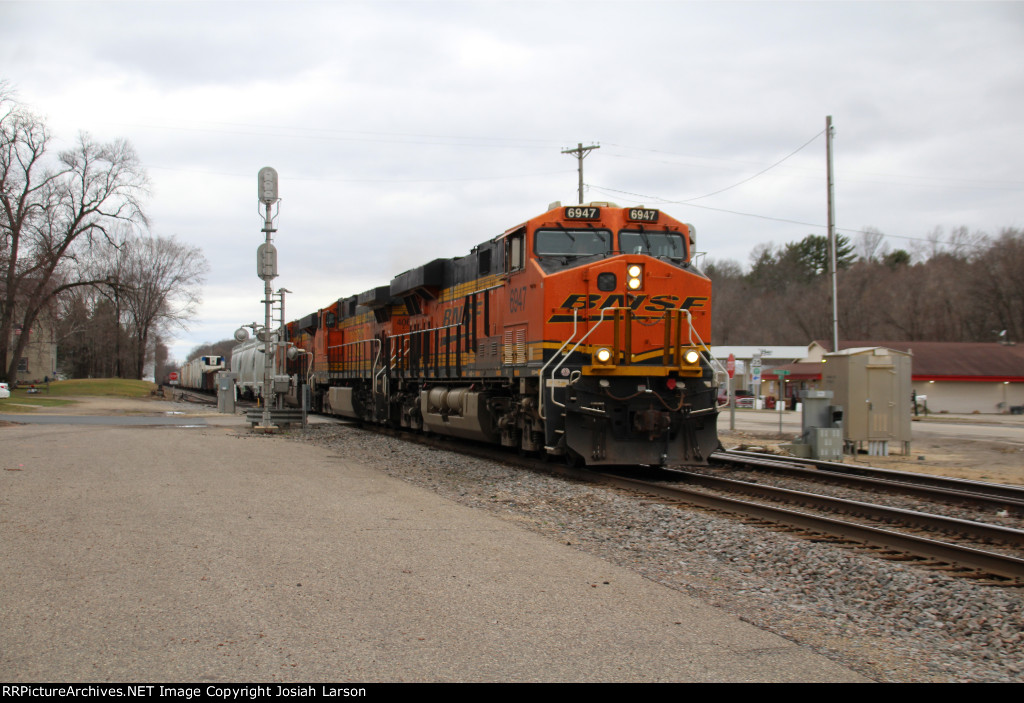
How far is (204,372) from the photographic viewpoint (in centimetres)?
6275

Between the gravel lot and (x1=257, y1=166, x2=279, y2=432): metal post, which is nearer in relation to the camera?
the gravel lot

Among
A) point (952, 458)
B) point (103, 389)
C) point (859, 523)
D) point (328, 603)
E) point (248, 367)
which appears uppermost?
point (248, 367)

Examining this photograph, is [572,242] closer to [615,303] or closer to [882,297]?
[615,303]

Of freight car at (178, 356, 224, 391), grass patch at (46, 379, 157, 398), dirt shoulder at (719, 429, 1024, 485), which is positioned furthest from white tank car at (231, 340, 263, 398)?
dirt shoulder at (719, 429, 1024, 485)

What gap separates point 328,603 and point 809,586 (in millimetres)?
3508

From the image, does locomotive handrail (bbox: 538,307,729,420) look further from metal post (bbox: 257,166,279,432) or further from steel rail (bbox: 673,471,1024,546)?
metal post (bbox: 257,166,279,432)

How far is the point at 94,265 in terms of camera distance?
49094mm

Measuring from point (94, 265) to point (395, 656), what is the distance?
5178cm

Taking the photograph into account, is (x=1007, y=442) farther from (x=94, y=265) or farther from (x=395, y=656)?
(x=94, y=265)

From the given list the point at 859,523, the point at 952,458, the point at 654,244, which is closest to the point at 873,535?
the point at 859,523

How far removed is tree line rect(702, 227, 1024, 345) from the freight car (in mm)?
36597

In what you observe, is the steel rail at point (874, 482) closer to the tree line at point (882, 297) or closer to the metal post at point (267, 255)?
the metal post at point (267, 255)

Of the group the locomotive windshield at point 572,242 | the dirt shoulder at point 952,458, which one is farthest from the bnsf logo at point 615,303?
the dirt shoulder at point 952,458

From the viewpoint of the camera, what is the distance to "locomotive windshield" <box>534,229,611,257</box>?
12.1m
